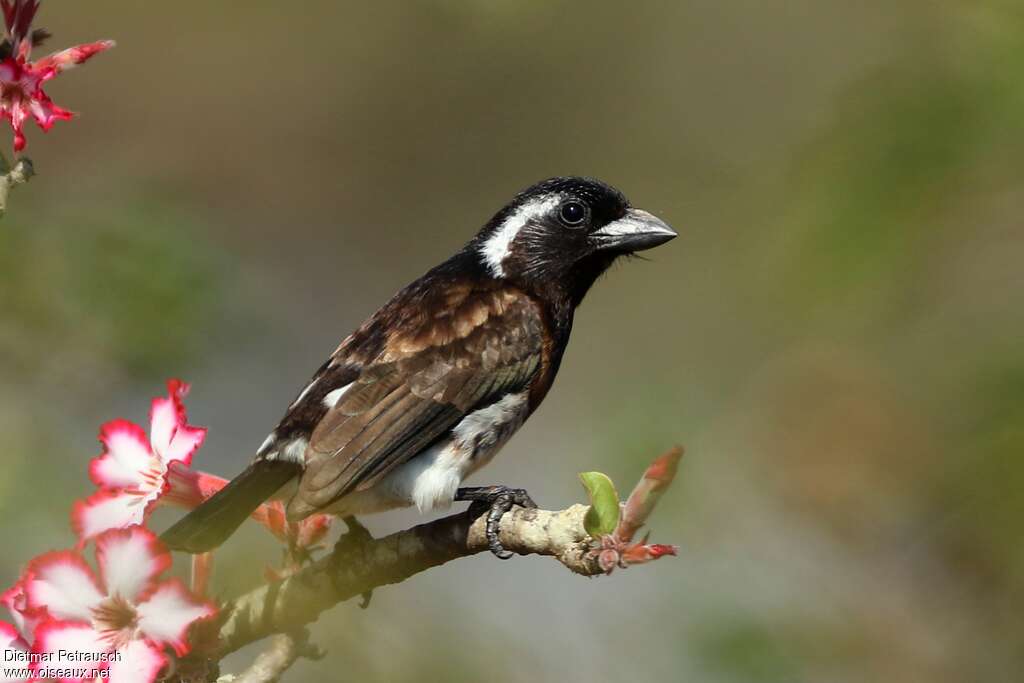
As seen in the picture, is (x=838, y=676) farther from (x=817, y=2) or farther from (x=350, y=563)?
(x=817, y=2)

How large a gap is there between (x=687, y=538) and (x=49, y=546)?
1.67 m

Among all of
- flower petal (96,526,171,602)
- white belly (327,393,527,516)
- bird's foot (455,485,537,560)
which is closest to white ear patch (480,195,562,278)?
white belly (327,393,527,516)

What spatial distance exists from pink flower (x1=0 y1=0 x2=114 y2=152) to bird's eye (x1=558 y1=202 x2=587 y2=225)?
7.65 feet

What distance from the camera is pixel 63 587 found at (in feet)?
6.51

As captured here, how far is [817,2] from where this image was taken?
6.95 meters

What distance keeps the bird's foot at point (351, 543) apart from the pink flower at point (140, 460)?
1.22ft

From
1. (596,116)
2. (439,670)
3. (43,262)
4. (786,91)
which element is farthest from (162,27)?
(439,670)

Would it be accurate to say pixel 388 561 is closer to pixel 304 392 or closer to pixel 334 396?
pixel 334 396

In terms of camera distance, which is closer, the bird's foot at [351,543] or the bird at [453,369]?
the bird's foot at [351,543]

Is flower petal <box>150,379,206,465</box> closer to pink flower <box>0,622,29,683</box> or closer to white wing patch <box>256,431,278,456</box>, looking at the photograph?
pink flower <box>0,622,29,683</box>

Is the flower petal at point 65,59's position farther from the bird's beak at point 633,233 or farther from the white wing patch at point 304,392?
the bird's beak at point 633,233

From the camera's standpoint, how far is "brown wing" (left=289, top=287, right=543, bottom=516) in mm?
3371

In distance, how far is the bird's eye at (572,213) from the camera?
414cm

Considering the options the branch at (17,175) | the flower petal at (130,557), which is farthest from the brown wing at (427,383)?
the branch at (17,175)
